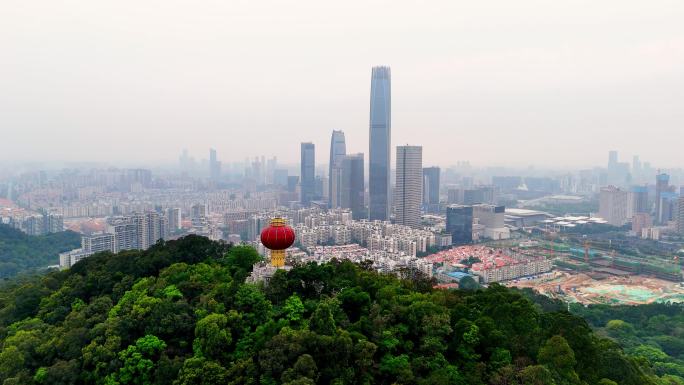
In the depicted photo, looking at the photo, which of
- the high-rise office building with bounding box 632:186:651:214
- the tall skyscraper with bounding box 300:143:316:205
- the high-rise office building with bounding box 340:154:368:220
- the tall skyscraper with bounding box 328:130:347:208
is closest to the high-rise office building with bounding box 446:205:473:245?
the high-rise office building with bounding box 340:154:368:220

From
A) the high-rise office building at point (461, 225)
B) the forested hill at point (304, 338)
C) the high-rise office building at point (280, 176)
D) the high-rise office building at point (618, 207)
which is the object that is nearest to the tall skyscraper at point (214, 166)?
the high-rise office building at point (280, 176)

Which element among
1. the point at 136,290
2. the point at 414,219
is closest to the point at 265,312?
the point at 136,290

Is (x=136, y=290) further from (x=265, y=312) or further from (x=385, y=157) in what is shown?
(x=385, y=157)

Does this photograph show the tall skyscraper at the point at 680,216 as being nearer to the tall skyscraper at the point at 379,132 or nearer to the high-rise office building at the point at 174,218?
the tall skyscraper at the point at 379,132

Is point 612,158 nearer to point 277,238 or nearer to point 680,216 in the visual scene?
point 680,216


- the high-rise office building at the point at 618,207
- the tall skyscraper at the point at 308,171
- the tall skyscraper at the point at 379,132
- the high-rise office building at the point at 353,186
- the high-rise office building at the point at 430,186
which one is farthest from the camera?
the high-rise office building at the point at 430,186

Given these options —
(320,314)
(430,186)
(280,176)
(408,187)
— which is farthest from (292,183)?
(320,314)
